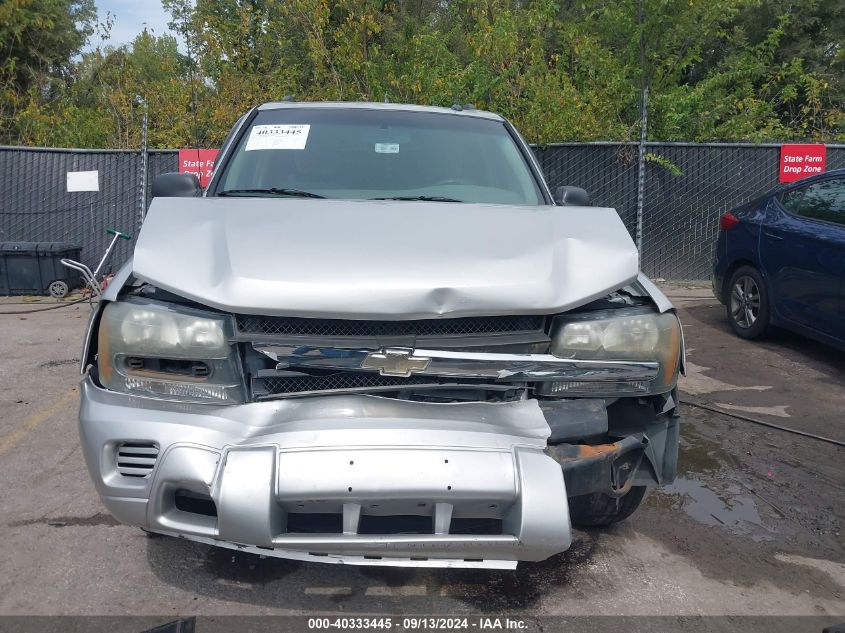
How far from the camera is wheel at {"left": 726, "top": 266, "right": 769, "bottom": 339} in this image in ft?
22.4

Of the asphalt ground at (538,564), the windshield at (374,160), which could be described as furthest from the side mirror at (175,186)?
the asphalt ground at (538,564)

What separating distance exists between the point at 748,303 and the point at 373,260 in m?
5.73

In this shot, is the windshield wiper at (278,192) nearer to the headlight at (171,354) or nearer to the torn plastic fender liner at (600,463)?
the headlight at (171,354)

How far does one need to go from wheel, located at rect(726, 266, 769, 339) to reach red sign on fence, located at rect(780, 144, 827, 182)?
4.22 metres

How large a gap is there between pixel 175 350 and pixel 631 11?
39.4ft

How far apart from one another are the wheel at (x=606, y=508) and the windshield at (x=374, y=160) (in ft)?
4.65

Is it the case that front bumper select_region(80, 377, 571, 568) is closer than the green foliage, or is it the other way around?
front bumper select_region(80, 377, 571, 568)

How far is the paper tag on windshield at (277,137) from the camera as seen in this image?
3645mm

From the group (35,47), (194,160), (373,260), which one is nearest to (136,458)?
(373,260)

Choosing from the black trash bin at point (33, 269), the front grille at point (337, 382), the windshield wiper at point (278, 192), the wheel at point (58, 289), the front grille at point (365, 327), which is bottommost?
the wheel at point (58, 289)

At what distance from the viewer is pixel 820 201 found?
6.22 meters

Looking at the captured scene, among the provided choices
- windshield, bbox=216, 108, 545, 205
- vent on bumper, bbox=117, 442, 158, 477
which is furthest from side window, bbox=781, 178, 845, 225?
vent on bumper, bbox=117, 442, 158, 477

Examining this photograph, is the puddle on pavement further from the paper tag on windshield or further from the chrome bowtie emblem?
the paper tag on windshield

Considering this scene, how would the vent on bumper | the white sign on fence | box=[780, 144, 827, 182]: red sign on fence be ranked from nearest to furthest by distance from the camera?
the vent on bumper → box=[780, 144, 827, 182]: red sign on fence → the white sign on fence
